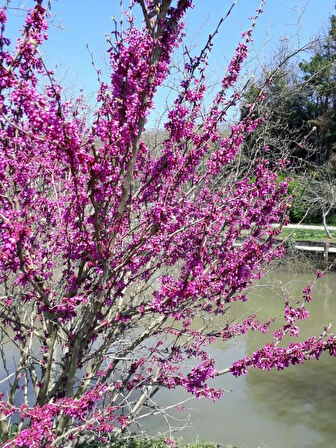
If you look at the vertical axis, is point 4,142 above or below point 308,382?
above

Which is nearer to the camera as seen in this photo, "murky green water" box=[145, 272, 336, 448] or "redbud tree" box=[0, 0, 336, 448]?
"redbud tree" box=[0, 0, 336, 448]

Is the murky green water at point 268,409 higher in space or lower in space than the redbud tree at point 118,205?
lower

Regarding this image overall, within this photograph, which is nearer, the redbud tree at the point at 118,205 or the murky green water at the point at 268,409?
the redbud tree at the point at 118,205

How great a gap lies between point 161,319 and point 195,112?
1.88 m

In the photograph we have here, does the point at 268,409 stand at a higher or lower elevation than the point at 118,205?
lower

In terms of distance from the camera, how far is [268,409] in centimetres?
782

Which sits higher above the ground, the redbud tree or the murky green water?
the redbud tree

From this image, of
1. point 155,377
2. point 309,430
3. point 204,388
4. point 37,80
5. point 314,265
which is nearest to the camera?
point 37,80

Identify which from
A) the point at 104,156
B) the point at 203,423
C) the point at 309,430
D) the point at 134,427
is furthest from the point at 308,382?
the point at 104,156

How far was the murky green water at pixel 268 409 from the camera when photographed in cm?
687

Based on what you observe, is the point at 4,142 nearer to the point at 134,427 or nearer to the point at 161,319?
the point at 161,319

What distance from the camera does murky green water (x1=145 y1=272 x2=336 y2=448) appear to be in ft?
22.5

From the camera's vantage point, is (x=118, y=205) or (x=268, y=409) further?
(x=268, y=409)

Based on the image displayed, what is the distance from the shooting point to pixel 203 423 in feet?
23.8
